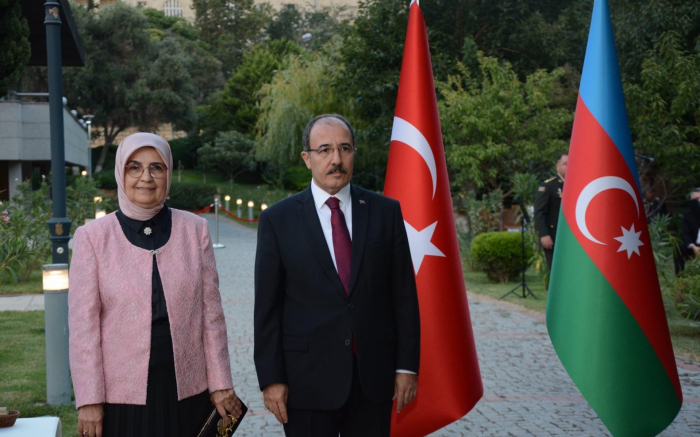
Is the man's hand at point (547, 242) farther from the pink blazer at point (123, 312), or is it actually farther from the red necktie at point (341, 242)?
the pink blazer at point (123, 312)

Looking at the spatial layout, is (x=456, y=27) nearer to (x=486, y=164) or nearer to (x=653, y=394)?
(x=486, y=164)

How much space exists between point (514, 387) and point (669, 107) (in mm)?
12259

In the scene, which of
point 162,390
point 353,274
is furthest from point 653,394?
point 162,390

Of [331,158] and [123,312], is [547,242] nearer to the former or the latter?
[331,158]

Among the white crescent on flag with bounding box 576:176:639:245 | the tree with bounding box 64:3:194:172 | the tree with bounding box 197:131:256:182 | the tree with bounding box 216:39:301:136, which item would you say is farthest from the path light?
the tree with bounding box 216:39:301:136

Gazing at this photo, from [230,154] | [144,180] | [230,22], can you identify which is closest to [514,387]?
[144,180]

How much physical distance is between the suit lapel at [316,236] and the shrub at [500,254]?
37.9 feet

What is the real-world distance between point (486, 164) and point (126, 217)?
18.1 m

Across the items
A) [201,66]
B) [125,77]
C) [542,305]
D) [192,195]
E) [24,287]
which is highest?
[201,66]

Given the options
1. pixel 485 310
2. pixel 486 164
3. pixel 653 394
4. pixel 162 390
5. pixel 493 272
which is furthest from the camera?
pixel 486 164

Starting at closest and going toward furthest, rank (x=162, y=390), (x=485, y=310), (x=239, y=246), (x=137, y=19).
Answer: (x=162, y=390)
(x=485, y=310)
(x=239, y=246)
(x=137, y=19)

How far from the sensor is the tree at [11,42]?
39.4 ft

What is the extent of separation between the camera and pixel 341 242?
3.27 m

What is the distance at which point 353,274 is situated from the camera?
319cm
